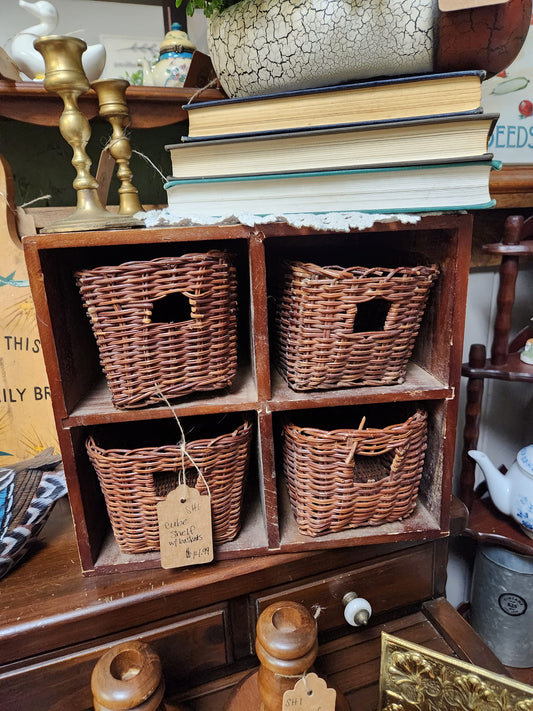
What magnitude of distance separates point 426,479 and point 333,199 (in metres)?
0.48

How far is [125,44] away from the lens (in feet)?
2.96

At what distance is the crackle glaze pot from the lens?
1.77ft

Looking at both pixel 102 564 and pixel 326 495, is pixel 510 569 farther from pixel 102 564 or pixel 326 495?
pixel 102 564

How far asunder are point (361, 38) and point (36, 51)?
540mm

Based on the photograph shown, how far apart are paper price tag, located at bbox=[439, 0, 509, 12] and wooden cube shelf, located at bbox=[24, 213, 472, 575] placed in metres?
0.22

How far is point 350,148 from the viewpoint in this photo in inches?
23.5

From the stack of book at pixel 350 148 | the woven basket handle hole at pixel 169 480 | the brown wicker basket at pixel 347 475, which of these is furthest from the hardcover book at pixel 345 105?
the woven basket handle hole at pixel 169 480

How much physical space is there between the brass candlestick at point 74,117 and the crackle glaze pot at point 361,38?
0.67ft

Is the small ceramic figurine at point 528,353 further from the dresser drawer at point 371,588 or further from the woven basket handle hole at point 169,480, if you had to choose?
the woven basket handle hole at point 169,480

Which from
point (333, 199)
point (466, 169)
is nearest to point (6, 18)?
point (333, 199)

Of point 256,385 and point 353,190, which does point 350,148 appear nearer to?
point 353,190

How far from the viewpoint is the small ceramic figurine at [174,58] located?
817 millimetres

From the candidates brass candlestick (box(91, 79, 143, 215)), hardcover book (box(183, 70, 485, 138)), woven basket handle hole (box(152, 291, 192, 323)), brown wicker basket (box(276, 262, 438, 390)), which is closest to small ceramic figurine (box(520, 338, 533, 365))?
brown wicker basket (box(276, 262, 438, 390))

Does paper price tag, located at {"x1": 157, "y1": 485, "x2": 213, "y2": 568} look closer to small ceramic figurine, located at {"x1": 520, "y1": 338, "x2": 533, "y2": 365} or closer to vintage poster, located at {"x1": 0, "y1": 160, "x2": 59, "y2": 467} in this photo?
vintage poster, located at {"x1": 0, "y1": 160, "x2": 59, "y2": 467}
